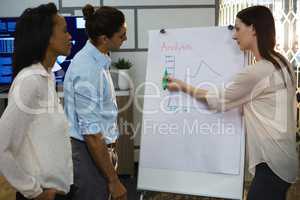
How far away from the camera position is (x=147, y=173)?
2.57m

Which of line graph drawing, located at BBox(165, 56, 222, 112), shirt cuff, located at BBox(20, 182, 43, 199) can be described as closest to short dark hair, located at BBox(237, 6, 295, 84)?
line graph drawing, located at BBox(165, 56, 222, 112)

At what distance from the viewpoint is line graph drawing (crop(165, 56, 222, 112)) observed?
96.8 inches

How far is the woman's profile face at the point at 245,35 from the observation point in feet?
6.44

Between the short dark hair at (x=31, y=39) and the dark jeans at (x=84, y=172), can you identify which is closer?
the short dark hair at (x=31, y=39)

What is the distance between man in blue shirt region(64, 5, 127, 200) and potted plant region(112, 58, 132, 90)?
2.18 meters

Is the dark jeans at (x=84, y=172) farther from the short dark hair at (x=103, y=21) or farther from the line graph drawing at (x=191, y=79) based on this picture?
the line graph drawing at (x=191, y=79)

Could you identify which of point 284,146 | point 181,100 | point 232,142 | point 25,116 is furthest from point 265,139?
point 25,116

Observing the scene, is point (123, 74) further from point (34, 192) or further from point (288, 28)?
point (34, 192)

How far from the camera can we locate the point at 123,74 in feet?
13.1

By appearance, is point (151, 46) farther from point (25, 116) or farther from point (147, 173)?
point (25, 116)

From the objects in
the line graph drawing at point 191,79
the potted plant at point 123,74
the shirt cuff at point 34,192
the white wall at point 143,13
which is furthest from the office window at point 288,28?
the shirt cuff at point 34,192

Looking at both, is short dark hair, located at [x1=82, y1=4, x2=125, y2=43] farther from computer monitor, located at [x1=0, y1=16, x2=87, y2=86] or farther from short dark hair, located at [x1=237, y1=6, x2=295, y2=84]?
computer monitor, located at [x1=0, y1=16, x2=87, y2=86]

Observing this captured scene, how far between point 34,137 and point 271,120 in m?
1.08

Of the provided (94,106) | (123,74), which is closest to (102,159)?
(94,106)
